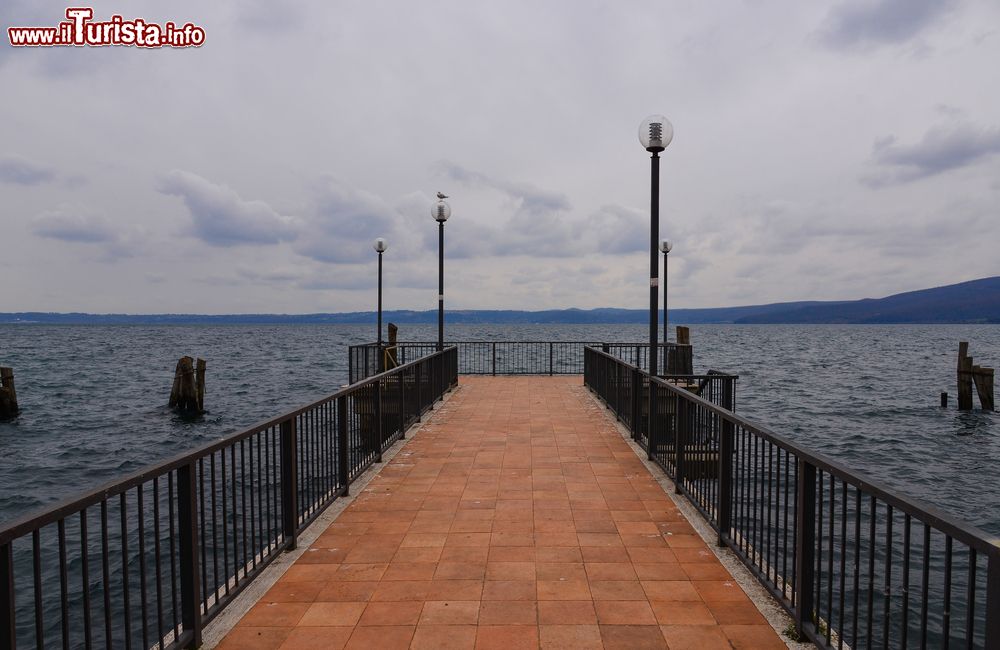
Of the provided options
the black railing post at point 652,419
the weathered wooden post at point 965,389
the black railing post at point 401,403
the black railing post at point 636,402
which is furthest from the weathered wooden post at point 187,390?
the weathered wooden post at point 965,389

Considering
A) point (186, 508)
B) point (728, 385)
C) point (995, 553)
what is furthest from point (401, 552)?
point (728, 385)

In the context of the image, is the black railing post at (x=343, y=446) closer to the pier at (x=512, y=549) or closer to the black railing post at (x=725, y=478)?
the pier at (x=512, y=549)

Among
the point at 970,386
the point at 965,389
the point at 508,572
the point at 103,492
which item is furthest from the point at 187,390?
the point at 970,386

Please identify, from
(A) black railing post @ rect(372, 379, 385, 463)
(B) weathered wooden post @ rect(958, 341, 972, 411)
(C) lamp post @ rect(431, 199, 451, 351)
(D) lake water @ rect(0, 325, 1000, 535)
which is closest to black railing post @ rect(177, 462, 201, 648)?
(A) black railing post @ rect(372, 379, 385, 463)

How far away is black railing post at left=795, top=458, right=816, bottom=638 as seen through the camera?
361cm

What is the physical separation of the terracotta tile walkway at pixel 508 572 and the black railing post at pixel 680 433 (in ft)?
0.86

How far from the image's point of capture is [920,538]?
10.4 m

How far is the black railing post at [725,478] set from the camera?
4945 mm

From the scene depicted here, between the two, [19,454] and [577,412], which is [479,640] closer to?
[577,412]

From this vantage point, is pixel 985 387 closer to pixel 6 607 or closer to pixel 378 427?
pixel 378 427

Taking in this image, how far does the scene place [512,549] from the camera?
16.3 feet

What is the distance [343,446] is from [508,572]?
8.02 feet

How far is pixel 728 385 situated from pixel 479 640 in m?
7.76

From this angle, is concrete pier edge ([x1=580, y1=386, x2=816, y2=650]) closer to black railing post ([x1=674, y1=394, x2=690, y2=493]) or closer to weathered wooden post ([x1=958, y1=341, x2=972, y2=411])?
black railing post ([x1=674, y1=394, x2=690, y2=493])
